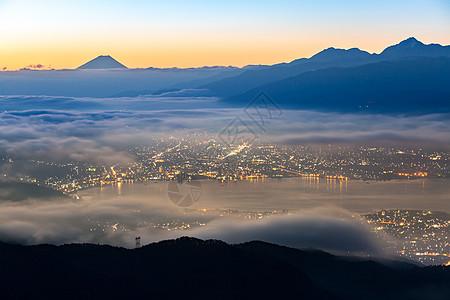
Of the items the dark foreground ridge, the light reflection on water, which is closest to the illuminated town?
the light reflection on water

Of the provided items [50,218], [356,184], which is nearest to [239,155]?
[356,184]

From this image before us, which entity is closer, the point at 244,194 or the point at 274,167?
the point at 244,194

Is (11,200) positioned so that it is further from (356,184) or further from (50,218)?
(356,184)

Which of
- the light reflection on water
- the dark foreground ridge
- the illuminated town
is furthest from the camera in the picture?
the illuminated town

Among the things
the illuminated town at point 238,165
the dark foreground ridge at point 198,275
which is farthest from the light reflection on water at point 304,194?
the dark foreground ridge at point 198,275

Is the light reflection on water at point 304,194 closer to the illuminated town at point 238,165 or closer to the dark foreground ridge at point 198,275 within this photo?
the illuminated town at point 238,165

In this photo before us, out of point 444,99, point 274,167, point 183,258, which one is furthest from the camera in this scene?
point 444,99

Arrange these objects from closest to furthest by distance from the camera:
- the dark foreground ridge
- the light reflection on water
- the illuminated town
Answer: the dark foreground ridge < the light reflection on water < the illuminated town

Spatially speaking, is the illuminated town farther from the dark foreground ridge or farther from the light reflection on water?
the dark foreground ridge
